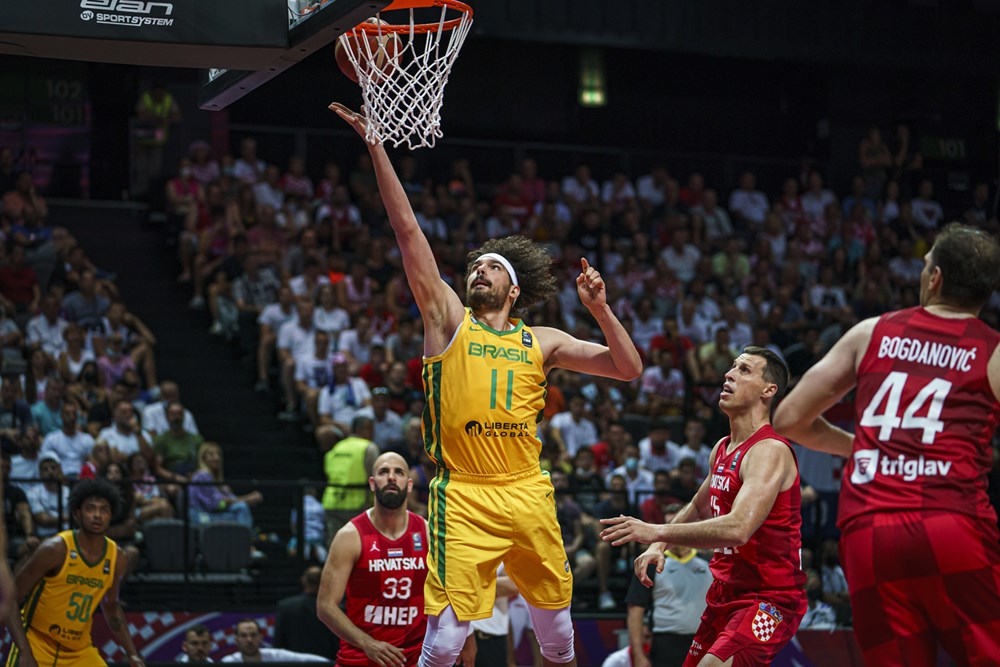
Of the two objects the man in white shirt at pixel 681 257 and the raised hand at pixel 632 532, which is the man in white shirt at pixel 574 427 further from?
the raised hand at pixel 632 532

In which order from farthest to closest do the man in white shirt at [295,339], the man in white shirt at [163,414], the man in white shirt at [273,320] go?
the man in white shirt at [273,320]
the man in white shirt at [295,339]
the man in white shirt at [163,414]

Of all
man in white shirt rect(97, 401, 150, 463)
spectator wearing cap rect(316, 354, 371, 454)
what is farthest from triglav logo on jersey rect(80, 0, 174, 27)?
spectator wearing cap rect(316, 354, 371, 454)

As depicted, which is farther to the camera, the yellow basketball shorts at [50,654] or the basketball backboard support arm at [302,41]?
the yellow basketball shorts at [50,654]

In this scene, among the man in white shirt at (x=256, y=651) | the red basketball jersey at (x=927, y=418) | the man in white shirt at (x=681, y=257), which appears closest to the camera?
the red basketball jersey at (x=927, y=418)

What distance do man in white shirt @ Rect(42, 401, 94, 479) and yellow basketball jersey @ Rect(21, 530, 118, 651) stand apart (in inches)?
170

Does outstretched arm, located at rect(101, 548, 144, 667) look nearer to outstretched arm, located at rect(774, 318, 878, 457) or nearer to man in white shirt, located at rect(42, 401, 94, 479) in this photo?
man in white shirt, located at rect(42, 401, 94, 479)

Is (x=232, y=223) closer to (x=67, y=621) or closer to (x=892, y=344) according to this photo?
(x=67, y=621)

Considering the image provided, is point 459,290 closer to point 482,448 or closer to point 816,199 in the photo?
point 816,199

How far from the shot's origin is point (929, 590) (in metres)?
4.67

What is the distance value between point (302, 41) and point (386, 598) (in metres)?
3.25

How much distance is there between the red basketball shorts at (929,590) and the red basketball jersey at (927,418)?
8cm

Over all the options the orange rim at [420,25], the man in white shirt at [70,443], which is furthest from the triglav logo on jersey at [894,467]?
the man in white shirt at [70,443]

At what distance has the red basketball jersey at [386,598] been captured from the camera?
793 cm

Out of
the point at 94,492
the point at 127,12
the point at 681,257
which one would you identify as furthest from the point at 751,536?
the point at 681,257
